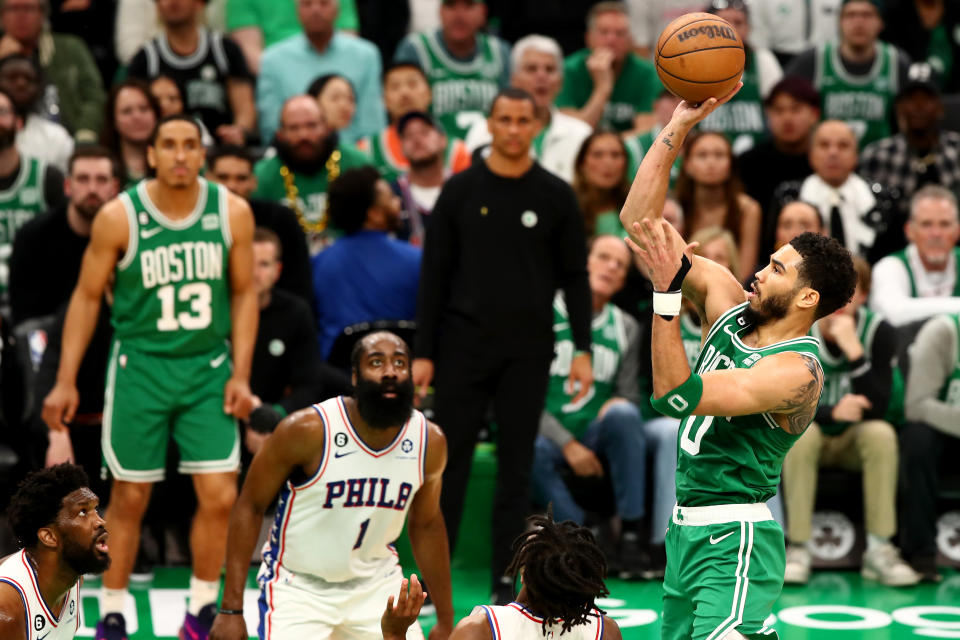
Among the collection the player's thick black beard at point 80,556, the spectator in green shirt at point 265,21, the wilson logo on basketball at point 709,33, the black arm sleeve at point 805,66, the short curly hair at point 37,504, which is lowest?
the player's thick black beard at point 80,556

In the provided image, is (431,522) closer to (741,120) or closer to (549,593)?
(549,593)

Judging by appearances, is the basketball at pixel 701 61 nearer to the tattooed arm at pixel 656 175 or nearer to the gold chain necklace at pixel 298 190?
the tattooed arm at pixel 656 175

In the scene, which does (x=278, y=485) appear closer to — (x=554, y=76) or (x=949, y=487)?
(x=949, y=487)

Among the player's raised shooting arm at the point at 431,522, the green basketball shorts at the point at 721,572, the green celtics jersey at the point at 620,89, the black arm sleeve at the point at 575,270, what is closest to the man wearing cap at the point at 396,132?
the green celtics jersey at the point at 620,89

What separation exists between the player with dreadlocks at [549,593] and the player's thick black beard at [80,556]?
1197mm

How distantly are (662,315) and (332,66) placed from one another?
20.1ft

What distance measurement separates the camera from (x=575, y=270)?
Result: 668 cm

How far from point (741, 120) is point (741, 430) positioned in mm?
5976

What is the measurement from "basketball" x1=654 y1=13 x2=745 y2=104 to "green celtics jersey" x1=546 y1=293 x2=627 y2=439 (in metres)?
2.95

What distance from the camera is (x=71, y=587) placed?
4371 mm

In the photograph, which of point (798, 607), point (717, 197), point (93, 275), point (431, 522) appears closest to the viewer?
point (431, 522)

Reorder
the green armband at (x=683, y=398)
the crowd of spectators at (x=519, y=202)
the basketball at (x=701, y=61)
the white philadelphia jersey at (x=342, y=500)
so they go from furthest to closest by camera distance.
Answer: the crowd of spectators at (x=519, y=202), the white philadelphia jersey at (x=342, y=500), the basketball at (x=701, y=61), the green armband at (x=683, y=398)

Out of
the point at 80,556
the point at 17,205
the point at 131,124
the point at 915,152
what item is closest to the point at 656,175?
the point at 80,556

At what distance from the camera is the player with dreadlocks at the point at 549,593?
3727mm
